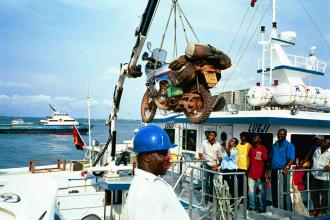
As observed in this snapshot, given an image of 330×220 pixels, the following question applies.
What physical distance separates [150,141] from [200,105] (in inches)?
147

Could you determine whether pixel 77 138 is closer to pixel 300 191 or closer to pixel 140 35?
pixel 140 35

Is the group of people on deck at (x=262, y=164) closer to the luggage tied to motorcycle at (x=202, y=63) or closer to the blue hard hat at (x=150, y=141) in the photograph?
the luggage tied to motorcycle at (x=202, y=63)

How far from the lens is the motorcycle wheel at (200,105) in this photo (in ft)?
18.7

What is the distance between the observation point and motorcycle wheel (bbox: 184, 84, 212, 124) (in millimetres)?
5698

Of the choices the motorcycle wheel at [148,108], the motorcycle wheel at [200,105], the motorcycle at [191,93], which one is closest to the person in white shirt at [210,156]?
the motorcycle wheel at [148,108]

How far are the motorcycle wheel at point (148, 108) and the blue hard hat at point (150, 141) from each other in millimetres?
5139

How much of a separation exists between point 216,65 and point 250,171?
8.78 feet

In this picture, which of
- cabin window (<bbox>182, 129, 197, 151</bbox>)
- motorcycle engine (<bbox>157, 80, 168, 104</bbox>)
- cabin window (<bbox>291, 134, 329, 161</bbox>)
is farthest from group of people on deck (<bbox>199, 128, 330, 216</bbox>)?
cabin window (<bbox>182, 129, 197, 151</bbox>)

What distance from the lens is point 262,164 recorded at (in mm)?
6977

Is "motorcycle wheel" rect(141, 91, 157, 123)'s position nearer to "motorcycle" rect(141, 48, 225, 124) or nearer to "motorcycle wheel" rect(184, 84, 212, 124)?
"motorcycle" rect(141, 48, 225, 124)

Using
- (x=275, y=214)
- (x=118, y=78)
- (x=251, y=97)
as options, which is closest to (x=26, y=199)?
(x=275, y=214)

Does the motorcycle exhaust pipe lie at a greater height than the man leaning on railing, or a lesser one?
greater

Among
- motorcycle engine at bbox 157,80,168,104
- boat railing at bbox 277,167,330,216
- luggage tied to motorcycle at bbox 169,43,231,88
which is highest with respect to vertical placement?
luggage tied to motorcycle at bbox 169,43,231,88

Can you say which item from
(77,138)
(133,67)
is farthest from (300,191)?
(77,138)
